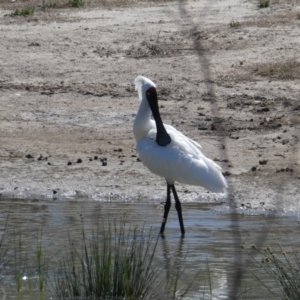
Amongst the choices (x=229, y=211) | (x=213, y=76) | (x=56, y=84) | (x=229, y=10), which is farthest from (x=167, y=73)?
(x=229, y=211)

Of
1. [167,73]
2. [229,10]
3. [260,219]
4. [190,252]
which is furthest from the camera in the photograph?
[229,10]

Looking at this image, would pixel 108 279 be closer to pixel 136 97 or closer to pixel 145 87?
pixel 145 87

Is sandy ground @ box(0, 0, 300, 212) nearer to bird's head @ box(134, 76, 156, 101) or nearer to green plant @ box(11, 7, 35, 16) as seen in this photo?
green plant @ box(11, 7, 35, 16)

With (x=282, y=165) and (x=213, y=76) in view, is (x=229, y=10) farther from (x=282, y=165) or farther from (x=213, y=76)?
(x=282, y=165)

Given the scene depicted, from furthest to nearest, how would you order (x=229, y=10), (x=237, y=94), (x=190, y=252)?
(x=229, y=10) → (x=237, y=94) → (x=190, y=252)

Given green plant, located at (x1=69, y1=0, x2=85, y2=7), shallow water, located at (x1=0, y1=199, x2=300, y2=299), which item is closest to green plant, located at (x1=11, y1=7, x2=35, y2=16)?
green plant, located at (x1=69, y1=0, x2=85, y2=7)

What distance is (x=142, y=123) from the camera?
8984mm

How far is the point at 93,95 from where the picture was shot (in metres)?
13.2

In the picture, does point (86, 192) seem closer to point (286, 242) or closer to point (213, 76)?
point (286, 242)

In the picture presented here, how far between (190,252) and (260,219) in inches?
49.5

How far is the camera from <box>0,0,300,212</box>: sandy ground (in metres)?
10.2

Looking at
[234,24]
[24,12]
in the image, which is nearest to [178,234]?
[234,24]

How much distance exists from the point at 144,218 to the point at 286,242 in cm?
144

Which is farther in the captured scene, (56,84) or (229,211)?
(56,84)
